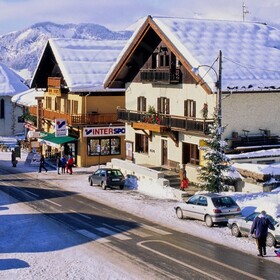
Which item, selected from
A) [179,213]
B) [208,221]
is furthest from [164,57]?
[208,221]

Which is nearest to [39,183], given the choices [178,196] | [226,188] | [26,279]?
[178,196]

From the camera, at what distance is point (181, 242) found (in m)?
24.3

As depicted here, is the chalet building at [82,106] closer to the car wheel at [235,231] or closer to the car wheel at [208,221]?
the car wheel at [208,221]

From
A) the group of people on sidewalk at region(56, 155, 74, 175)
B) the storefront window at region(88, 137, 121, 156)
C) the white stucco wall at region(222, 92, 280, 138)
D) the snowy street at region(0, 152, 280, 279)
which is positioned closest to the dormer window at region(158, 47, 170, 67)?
the white stucco wall at region(222, 92, 280, 138)

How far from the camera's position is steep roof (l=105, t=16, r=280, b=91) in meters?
37.5

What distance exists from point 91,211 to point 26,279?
12133mm

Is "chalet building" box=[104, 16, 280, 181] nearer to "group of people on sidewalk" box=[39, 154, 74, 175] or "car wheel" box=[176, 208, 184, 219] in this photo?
"group of people on sidewalk" box=[39, 154, 74, 175]

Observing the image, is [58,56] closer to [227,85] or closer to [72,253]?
[227,85]

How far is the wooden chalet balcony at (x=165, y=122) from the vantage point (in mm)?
37125

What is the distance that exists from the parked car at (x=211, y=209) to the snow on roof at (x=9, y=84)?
181 feet

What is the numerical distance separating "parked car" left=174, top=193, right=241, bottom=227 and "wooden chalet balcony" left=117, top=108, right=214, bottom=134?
27.6 feet

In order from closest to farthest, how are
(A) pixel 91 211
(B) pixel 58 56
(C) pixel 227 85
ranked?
(A) pixel 91 211 → (C) pixel 227 85 → (B) pixel 58 56

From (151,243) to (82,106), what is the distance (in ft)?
98.8

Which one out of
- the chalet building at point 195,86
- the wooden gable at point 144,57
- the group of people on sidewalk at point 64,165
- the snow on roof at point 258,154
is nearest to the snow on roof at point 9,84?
the group of people on sidewalk at point 64,165
